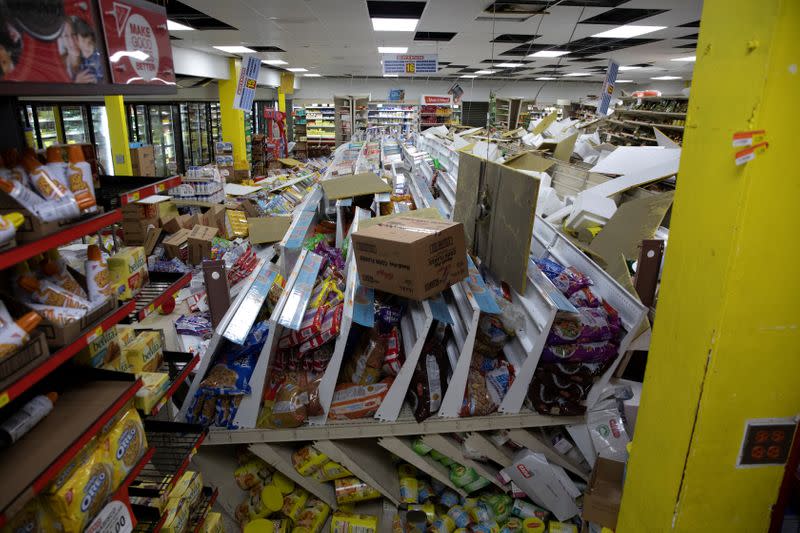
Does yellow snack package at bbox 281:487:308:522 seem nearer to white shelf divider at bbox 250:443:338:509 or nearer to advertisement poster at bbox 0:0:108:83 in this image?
white shelf divider at bbox 250:443:338:509

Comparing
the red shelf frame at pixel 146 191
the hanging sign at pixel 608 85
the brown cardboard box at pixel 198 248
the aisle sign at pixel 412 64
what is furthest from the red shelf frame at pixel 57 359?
the hanging sign at pixel 608 85

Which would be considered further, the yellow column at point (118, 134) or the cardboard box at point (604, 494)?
the yellow column at point (118, 134)

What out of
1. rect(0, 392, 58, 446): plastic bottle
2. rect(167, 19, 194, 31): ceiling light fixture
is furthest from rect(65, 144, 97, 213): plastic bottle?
rect(167, 19, 194, 31): ceiling light fixture

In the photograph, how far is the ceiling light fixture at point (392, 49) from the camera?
9.93 meters

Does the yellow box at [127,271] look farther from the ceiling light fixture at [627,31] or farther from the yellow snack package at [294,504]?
the ceiling light fixture at [627,31]

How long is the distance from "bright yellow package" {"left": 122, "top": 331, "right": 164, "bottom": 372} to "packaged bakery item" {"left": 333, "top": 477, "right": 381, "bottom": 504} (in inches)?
49.7

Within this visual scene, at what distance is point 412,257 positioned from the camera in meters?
2.38

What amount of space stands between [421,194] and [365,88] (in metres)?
18.6

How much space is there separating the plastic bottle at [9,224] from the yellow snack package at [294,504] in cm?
212

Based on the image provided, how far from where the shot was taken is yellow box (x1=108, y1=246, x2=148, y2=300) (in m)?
1.90

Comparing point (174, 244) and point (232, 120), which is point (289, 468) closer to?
point (174, 244)

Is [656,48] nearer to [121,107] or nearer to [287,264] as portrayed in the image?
[287,264]

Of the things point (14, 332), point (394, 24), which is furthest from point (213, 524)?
point (394, 24)

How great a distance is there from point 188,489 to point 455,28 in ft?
24.5
